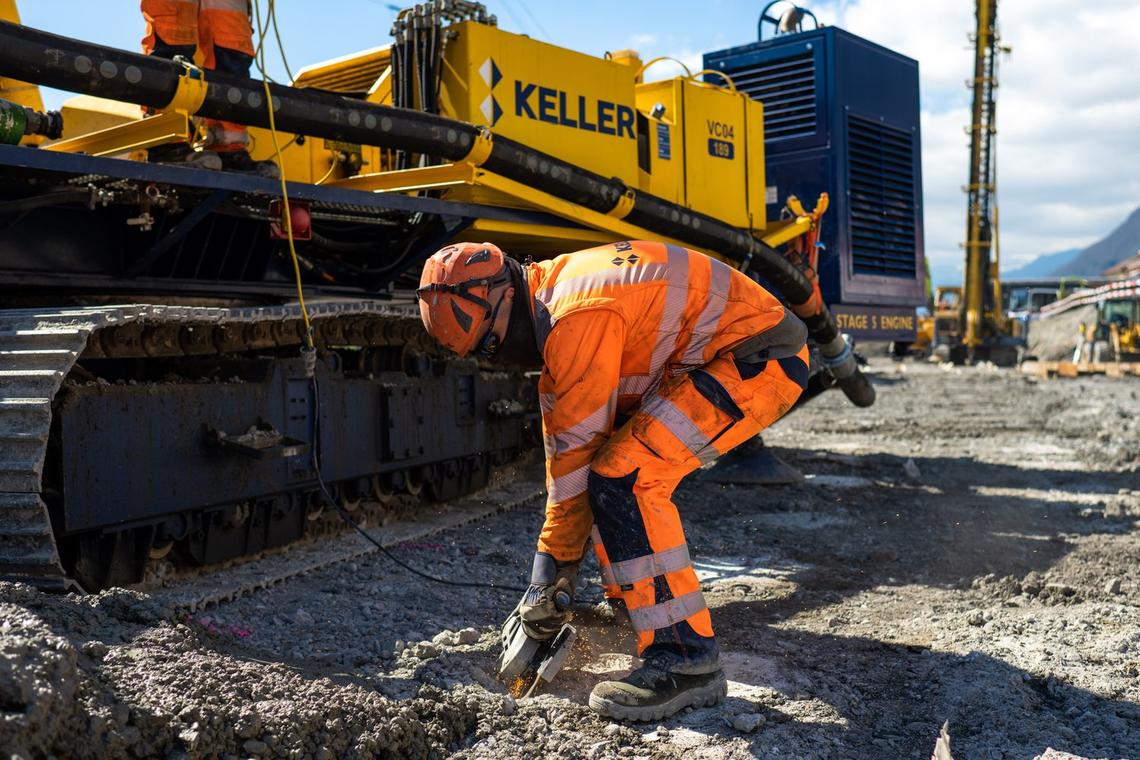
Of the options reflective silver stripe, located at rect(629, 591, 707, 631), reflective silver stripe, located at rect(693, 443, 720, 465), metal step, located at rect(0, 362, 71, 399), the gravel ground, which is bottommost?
the gravel ground

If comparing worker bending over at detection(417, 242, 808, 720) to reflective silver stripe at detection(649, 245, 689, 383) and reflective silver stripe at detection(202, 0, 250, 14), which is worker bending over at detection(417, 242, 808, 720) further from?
reflective silver stripe at detection(202, 0, 250, 14)

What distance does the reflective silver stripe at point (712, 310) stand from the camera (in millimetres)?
3889

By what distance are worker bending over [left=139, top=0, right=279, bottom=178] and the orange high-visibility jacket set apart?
2197mm

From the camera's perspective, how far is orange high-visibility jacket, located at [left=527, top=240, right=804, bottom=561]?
3584mm

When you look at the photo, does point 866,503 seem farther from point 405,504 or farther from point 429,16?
point 429,16

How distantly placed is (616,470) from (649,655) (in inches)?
24.3

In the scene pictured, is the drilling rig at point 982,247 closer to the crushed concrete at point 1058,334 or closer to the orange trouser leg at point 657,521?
the crushed concrete at point 1058,334

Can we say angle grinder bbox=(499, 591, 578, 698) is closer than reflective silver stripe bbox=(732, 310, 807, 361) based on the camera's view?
Yes

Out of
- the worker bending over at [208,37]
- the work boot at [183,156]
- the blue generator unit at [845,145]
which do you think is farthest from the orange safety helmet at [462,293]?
the blue generator unit at [845,145]

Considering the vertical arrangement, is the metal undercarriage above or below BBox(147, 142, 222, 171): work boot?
below

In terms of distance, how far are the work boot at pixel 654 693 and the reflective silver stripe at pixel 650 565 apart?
0.90 feet

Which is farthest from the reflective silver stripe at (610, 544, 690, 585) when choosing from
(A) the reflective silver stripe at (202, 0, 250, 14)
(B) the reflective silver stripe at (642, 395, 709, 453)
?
(A) the reflective silver stripe at (202, 0, 250, 14)

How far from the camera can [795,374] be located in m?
4.05

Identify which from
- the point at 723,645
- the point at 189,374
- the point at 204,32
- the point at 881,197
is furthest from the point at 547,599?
the point at 881,197
